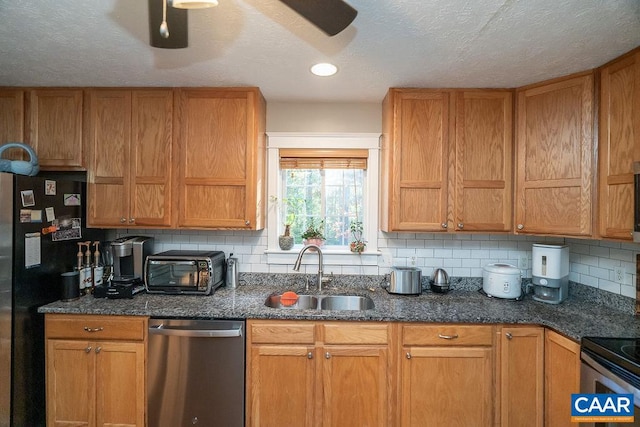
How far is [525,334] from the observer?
6.00ft

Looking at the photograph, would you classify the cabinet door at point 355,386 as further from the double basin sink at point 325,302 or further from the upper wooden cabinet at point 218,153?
the upper wooden cabinet at point 218,153

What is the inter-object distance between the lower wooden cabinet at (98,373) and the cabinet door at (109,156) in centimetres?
72

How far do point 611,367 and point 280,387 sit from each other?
63.0 inches

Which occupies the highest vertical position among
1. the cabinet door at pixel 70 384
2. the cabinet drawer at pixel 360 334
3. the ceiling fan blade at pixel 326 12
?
the ceiling fan blade at pixel 326 12

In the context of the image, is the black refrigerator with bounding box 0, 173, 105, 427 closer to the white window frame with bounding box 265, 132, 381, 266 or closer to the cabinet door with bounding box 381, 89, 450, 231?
the white window frame with bounding box 265, 132, 381, 266

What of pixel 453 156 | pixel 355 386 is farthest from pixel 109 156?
pixel 453 156

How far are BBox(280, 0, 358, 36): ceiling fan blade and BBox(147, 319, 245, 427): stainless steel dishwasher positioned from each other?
1.57 metres

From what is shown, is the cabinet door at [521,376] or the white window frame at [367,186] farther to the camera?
the white window frame at [367,186]

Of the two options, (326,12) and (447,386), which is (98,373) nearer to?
(447,386)

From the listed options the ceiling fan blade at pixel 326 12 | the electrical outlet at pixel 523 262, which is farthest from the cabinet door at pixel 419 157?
the ceiling fan blade at pixel 326 12

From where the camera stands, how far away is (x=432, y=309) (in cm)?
197

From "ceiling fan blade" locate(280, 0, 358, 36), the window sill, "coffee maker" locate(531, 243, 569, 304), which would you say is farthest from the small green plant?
"ceiling fan blade" locate(280, 0, 358, 36)

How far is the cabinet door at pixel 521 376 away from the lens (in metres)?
1.81

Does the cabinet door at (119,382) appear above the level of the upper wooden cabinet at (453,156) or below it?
below
